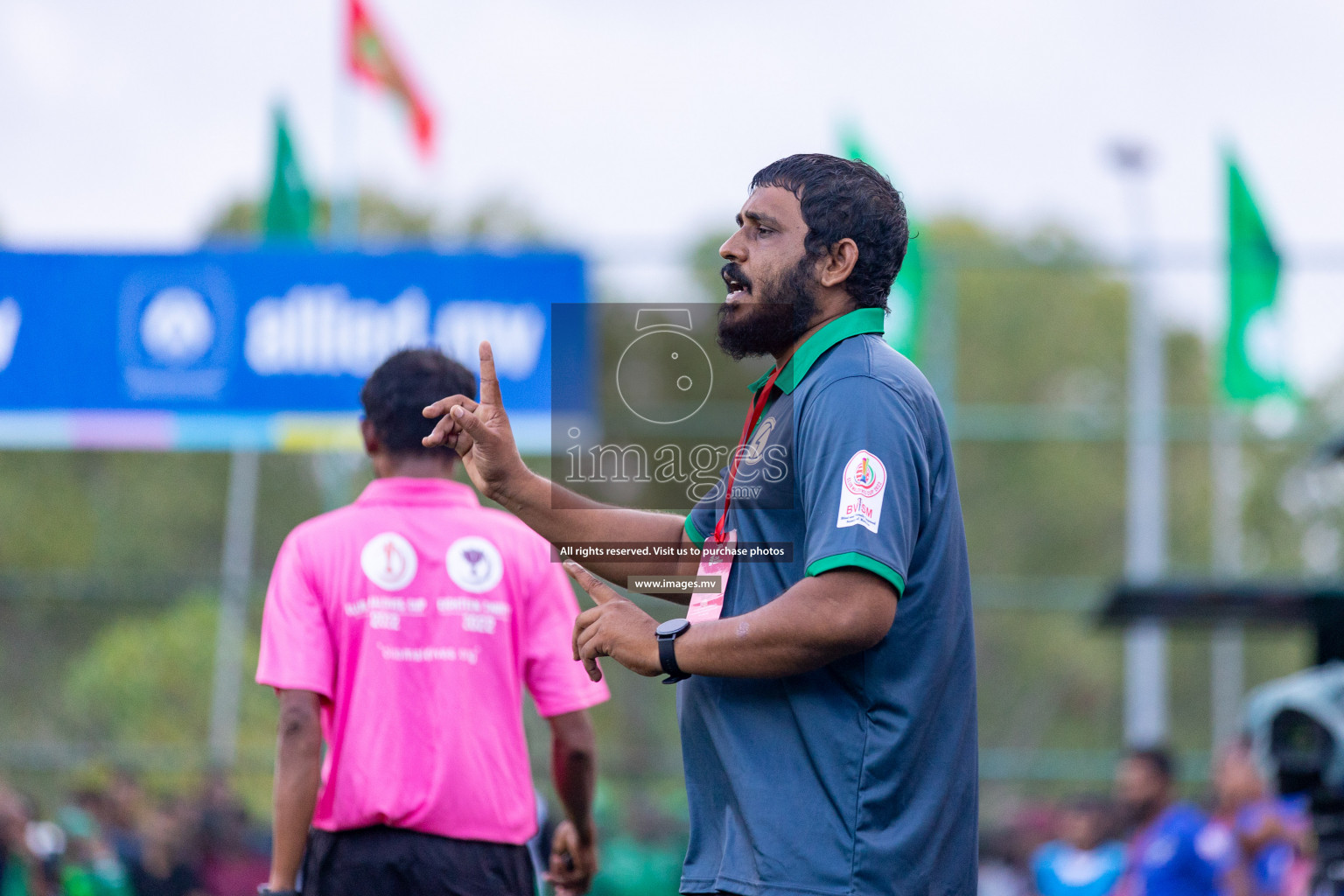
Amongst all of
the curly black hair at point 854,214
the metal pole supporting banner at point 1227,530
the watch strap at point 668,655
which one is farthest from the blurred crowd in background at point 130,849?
the metal pole supporting banner at point 1227,530

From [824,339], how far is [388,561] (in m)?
1.45

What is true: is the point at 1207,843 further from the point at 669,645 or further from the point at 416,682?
the point at 669,645

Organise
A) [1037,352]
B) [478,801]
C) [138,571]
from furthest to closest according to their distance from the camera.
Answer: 1. [1037,352]
2. [138,571]
3. [478,801]

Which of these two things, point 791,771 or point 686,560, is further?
point 686,560

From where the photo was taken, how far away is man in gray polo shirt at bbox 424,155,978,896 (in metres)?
2.50

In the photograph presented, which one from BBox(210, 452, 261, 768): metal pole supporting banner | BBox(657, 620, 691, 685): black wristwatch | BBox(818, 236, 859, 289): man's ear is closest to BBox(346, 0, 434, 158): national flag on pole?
BBox(210, 452, 261, 768): metal pole supporting banner

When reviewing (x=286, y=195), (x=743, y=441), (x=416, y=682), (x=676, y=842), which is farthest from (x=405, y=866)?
(x=286, y=195)

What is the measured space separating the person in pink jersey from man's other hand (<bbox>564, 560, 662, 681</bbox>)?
1.03 metres

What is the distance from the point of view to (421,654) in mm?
3680

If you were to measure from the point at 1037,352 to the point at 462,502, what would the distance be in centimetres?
2609

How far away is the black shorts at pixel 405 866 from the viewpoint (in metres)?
3.58

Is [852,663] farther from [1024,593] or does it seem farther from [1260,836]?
[1024,593]

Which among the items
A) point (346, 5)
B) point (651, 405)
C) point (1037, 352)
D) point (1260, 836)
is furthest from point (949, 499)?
point (1037, 352)

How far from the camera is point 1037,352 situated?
1136 inches
